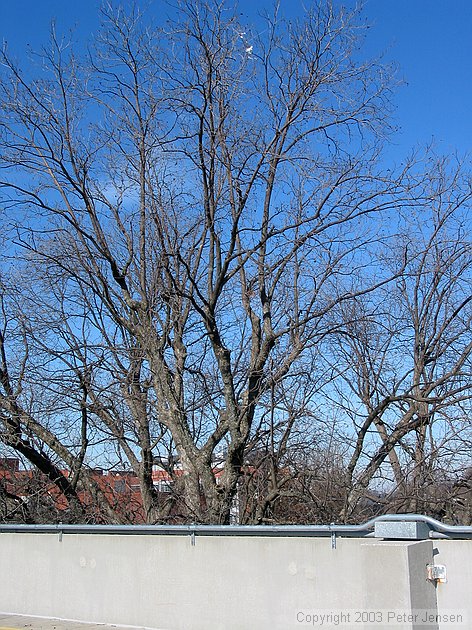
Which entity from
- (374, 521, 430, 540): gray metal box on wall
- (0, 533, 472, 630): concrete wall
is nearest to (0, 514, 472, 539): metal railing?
(374, 521, 430, 540): gray metal box on wall

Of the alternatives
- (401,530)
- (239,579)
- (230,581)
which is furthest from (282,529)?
(401,530)

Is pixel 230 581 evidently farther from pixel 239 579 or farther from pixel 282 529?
pixel 282 529

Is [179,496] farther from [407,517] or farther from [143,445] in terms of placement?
[407,517]

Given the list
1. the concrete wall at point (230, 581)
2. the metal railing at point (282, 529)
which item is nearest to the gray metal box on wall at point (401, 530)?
the metal railing at point (282, 529)

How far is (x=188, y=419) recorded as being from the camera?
13.9 m

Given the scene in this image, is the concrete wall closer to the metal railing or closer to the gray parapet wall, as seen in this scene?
the gray parapet wall

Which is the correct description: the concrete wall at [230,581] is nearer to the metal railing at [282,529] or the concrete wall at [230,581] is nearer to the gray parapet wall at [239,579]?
the gray parapet wall at [239,579]

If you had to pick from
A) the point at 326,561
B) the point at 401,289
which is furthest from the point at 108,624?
the point at 401,289

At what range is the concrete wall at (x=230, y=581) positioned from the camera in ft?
22.6

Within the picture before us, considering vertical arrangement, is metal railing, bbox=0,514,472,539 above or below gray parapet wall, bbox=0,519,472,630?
above

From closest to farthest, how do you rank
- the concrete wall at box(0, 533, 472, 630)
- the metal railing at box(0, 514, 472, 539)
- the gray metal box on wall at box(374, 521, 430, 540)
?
the concrete wall at box(0, 533, 472, 630) → the gray metal box on wall at box(374, 521, 430, 540) → the metal railing at box(0, 514, 472, 539)

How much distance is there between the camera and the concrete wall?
6.89 m

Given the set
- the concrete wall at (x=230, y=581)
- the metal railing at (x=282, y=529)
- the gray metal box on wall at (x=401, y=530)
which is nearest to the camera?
the concrete wall at (x=230, y=581)

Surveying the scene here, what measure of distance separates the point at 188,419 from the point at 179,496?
174 centimetres
